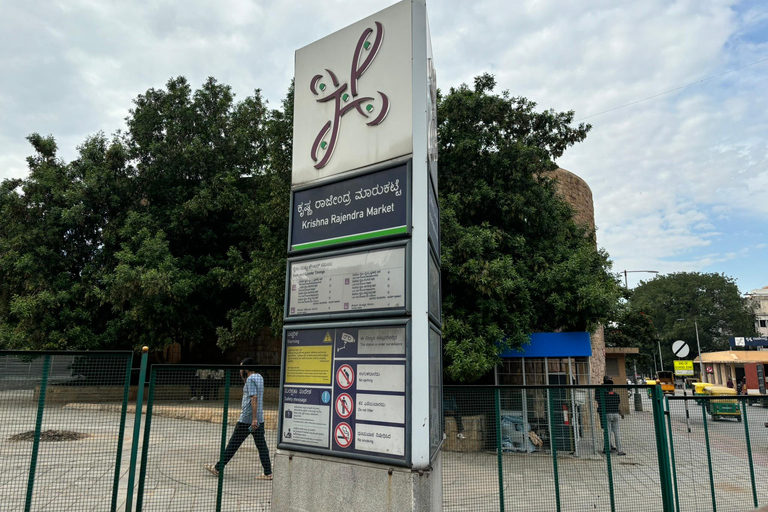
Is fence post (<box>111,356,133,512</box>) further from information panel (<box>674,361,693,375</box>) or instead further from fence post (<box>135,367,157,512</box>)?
information panel (<box>674,361,693,375</box>)

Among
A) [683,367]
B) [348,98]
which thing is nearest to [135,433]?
[348,98]

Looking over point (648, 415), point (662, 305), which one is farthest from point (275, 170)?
point (662, 305)

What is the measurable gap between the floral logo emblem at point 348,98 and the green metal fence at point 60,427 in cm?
276

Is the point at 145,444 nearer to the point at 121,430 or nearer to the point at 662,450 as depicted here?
the point at 121,430

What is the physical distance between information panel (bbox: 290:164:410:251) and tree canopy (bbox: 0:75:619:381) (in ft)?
20.7

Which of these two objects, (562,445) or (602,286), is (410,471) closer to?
(562,445)

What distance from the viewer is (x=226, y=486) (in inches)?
195

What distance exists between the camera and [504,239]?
13.5 meters

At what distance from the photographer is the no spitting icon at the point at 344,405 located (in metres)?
4.26

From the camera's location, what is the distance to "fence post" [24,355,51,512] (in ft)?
14.3

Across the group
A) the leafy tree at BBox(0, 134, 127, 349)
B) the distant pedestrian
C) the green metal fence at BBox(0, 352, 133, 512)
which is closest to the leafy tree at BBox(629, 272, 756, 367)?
the leafy tree at BBox(0, 134, 127, 349)

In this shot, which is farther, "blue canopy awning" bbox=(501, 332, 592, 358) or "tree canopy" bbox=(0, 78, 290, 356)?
"tree canopy" bbox=(0, 78, 290, 356)

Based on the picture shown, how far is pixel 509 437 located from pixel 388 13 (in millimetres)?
5170

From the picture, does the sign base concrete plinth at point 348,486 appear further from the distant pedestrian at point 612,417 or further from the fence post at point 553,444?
the distant pedestrian at point 612,417
